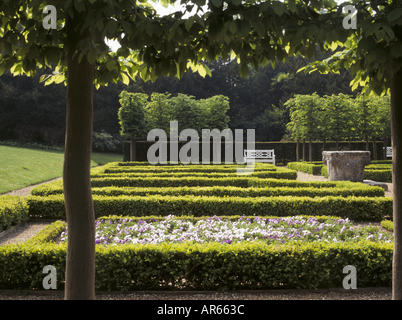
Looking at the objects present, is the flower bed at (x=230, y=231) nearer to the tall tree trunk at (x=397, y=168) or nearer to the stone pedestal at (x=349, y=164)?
the tall tree trunk at (x=397, y=168)

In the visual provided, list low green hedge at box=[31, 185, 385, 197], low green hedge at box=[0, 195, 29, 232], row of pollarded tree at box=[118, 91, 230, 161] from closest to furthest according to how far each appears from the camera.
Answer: low green hedge at box=[0, 195, 29, 232] < low green hedge at box=[31, 185, 385, 197] < row of pollarded tree at box=[118, 91, 230, 161]

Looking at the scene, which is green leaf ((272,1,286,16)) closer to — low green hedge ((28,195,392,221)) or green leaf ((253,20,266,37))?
green leaf ((253,20,266,37))

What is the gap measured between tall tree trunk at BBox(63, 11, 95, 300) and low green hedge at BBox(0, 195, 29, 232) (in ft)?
15.7

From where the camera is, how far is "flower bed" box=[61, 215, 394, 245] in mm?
4805

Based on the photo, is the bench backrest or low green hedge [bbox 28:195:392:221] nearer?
low green hedge [bbox 28:195:392:221]

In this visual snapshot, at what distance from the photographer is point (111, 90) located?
36.7m

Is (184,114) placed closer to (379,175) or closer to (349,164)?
(349,164)

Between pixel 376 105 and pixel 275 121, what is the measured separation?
645 inches

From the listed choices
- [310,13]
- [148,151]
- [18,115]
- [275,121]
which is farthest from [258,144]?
[18,115]

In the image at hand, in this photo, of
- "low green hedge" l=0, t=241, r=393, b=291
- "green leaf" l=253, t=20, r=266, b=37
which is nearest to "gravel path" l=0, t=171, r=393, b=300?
"low green hedge" l=0, t=241, r=393, b=291

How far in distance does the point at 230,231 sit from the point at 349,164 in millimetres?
8903

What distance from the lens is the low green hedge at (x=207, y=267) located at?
363 centimetres

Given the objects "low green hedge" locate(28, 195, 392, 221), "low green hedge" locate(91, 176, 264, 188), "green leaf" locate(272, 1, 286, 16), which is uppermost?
"green leaf" locate(272, 1, 286, 16)
